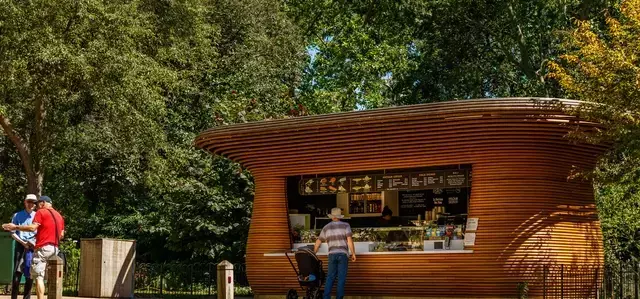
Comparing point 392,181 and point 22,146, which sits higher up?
point 22,146

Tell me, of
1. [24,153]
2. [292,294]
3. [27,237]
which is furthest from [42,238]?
[24,153]

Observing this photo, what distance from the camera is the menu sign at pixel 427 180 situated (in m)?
17.3

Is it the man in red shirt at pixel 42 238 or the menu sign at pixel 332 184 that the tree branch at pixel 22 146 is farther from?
the man in red shirt at pixel 42 238

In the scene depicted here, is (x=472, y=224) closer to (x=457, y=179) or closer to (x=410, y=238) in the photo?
(x=457, y=179)

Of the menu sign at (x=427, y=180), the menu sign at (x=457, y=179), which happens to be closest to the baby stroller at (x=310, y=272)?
the menu sign at (x=427, y=180)

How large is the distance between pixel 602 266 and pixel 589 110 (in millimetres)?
3079

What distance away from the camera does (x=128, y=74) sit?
23609mm

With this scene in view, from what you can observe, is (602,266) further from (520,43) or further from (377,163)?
(520,43)

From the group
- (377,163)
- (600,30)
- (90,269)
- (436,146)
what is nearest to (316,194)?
(377,163)

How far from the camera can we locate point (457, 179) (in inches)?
675

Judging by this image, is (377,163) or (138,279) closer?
(377,163)

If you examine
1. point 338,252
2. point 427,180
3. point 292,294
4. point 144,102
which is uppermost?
point 144,102

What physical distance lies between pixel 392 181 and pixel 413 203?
1.77m

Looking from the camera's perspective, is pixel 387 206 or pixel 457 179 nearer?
pixel 457 179
